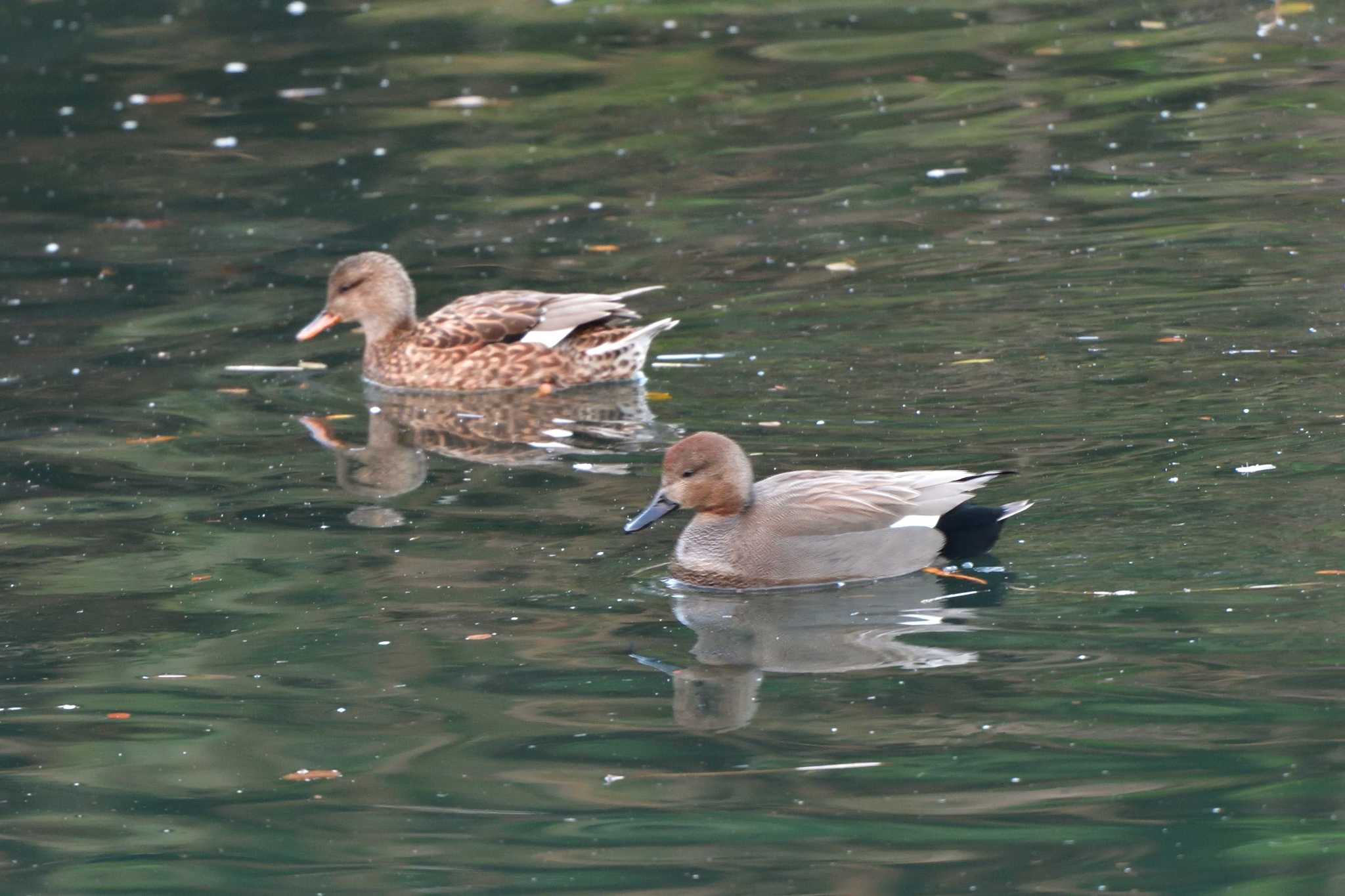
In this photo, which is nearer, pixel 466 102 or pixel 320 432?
pixel 320 432

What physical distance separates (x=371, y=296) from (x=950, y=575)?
5605 mm

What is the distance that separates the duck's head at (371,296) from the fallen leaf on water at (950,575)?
5.31 meters

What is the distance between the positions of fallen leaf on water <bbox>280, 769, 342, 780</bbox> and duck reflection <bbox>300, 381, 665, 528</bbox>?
2.63m

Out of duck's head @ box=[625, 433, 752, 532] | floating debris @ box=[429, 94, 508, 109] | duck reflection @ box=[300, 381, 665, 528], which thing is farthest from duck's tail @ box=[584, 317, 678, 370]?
floating debris @ box=[429, 94, 508, 109]

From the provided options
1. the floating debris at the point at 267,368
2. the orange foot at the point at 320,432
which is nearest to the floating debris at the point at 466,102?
the floating debris at the point at 267,368

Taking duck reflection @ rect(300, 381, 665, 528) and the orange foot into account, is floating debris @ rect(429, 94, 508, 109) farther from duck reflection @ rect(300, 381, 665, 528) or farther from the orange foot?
the orange foot

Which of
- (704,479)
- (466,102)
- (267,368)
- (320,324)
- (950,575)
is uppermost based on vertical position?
(466,102)

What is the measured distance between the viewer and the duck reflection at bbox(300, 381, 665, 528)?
991 cm

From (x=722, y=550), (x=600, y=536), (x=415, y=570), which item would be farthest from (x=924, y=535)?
(x=415, y=570)

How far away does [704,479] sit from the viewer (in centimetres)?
813

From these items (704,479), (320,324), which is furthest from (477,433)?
(704,479)

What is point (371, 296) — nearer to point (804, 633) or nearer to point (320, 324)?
point (320, 324)

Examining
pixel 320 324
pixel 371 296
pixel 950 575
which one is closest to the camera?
pixel 950 575

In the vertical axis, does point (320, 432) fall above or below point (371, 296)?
below
